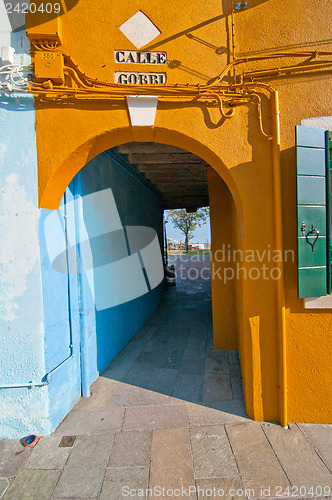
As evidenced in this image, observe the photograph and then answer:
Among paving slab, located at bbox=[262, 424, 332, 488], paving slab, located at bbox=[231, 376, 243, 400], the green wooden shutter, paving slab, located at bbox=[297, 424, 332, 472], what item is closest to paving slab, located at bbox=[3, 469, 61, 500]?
paving slab, located at bbox=[262, 424, 332, 488]

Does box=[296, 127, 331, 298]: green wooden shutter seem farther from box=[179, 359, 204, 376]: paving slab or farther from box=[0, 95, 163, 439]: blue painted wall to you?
box=[0, 95, 163, 439]: blue painted wall

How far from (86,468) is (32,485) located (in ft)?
1.47

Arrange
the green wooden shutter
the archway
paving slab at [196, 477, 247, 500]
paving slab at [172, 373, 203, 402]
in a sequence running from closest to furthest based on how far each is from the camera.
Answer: paving slab at [196, 477, 247, 500]
the green wooden shutter
paving slab at [172, 373, 203, 402]
the archway

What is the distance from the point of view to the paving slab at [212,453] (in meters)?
2.33

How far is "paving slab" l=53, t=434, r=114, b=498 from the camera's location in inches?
87.2

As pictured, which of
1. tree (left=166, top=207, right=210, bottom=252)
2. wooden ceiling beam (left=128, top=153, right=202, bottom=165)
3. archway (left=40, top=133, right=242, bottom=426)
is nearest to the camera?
archway (left=40, top=133, right=242, bottom=426)

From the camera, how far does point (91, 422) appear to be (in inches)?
119

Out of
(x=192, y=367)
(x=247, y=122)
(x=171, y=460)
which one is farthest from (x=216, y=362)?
(x=247, y=122)

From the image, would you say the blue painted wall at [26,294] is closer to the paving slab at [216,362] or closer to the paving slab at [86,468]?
the paving slab at [86,468]

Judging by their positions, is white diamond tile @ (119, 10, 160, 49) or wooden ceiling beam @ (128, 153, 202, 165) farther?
wooden ceiling beam @ (128, 153, 202, 165)

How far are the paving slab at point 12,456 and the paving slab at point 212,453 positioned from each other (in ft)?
5.43

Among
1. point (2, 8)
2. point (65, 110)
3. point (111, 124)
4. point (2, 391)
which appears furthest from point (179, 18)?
point (2, 391)

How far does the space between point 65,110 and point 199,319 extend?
554 cm

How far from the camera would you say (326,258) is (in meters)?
2.86
